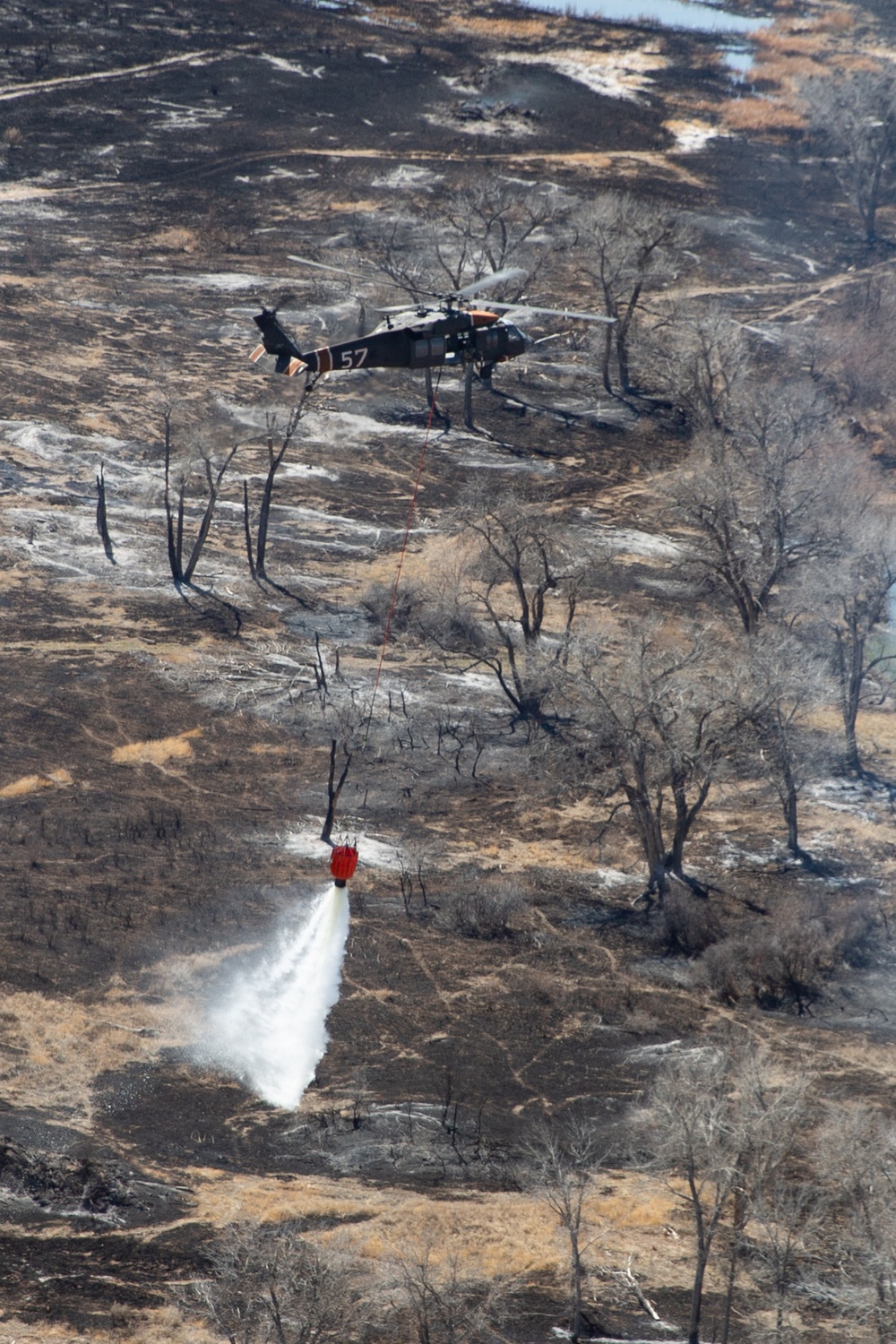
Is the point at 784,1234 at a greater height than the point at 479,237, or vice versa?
the point at 479,237

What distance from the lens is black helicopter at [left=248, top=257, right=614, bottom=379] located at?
36.6 m

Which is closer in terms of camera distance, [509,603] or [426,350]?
[426,350]

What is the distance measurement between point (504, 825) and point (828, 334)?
46894 mm

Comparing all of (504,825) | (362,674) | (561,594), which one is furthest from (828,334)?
(504,825)

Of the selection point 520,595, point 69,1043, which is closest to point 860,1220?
point 69,1043

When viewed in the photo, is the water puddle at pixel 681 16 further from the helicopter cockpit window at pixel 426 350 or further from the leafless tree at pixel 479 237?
the helicopter cockpit window at pixel 426 350

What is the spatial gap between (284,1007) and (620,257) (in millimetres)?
50247

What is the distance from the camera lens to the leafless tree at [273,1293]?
23.0 metres

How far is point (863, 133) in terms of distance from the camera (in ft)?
310

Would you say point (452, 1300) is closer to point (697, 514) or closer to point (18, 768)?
point (18, 768)

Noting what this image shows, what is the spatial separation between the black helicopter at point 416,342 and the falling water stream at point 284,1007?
12627 mm

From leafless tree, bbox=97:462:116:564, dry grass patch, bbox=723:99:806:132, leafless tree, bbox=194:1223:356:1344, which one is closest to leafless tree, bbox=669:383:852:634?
leafless tree, bbox=97:462:116:564

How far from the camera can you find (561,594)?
55938 millimetres

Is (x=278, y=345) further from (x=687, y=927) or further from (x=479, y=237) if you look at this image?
(x=479, y=237)
